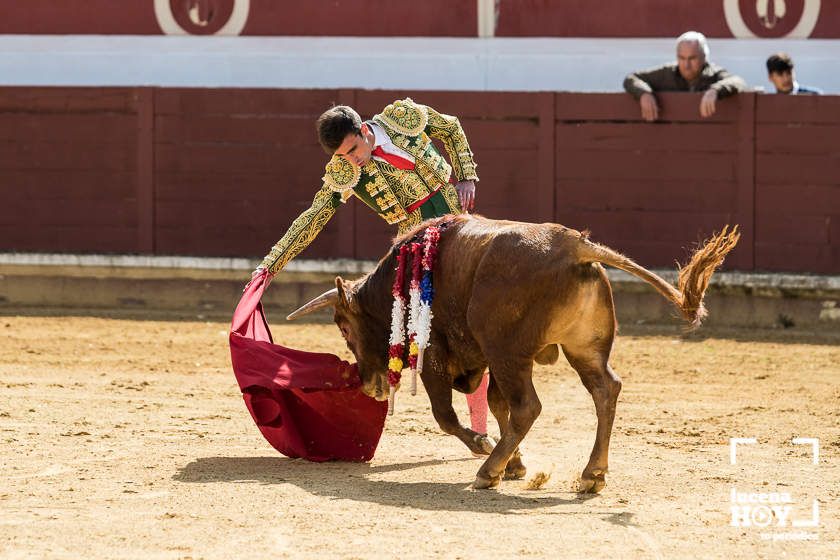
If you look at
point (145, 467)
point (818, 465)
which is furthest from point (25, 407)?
point (818, 465)

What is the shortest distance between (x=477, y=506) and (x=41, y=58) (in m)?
7.11

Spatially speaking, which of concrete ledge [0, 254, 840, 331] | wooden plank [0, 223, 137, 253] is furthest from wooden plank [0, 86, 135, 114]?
concrete ledge [0, 254, 840, 331]

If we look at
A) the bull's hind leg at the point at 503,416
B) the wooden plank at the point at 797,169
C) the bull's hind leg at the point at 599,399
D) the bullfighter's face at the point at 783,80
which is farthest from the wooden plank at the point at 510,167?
the bull's hind leg at the point at 599,399

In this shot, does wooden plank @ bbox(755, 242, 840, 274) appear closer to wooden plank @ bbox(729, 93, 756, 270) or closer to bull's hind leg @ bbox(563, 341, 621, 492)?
wooden plank @ bbox(729, 93, 756, 270)

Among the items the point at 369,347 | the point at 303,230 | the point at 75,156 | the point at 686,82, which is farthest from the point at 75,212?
the point at 369,347

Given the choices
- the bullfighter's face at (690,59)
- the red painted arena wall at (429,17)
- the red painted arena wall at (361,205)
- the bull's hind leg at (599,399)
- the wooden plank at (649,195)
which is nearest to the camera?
the bull's hind leg at (599,399)

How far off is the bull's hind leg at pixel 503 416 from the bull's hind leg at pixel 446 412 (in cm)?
8

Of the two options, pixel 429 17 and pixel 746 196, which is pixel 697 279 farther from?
pixel 429 17

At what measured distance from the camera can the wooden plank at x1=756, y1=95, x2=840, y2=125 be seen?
866 cm

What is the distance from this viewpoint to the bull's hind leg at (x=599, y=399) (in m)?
4.47

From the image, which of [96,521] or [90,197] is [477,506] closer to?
[96,521]

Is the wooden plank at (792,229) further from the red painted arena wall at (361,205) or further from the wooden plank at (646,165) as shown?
the wooden plank at (646,165)

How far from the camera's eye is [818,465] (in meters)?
4.94

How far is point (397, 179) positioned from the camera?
5.25 metres
